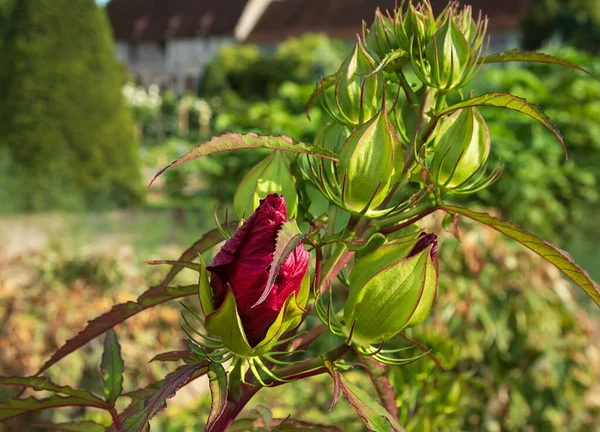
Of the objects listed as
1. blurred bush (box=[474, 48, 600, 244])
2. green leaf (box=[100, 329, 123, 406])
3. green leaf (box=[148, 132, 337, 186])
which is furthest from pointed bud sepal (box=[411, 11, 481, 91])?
blurred bush (box=[474, 48, 600, 244])

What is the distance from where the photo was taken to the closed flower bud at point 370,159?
0.51 meters

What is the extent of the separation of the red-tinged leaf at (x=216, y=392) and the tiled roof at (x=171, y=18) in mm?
27188

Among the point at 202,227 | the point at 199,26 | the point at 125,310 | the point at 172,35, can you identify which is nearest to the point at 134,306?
the point at 125,310

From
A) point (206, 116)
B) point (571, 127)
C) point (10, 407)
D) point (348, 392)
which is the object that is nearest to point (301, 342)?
point (348, 392)

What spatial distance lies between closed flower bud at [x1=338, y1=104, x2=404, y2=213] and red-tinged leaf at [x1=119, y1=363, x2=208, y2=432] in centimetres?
17

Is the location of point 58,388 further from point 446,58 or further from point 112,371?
point 446,58

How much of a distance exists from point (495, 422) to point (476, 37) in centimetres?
204

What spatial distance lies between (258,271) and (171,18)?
98.8ft

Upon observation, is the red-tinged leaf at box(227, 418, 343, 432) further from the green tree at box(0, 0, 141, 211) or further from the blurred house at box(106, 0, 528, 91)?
the blurred house at box(106, 0, 528, 91)

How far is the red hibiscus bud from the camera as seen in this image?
47 cm

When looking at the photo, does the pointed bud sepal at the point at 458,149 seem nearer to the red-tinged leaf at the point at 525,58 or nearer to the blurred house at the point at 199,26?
the red-tinged leaf at the point at 525,58

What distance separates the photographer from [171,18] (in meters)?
29.0

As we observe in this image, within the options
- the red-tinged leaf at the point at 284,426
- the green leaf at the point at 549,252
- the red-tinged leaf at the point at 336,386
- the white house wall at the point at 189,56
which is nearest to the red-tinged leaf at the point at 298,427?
the red-tinged leaf at the point at 284,426

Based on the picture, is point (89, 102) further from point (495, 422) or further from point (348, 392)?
point (348, 392)
